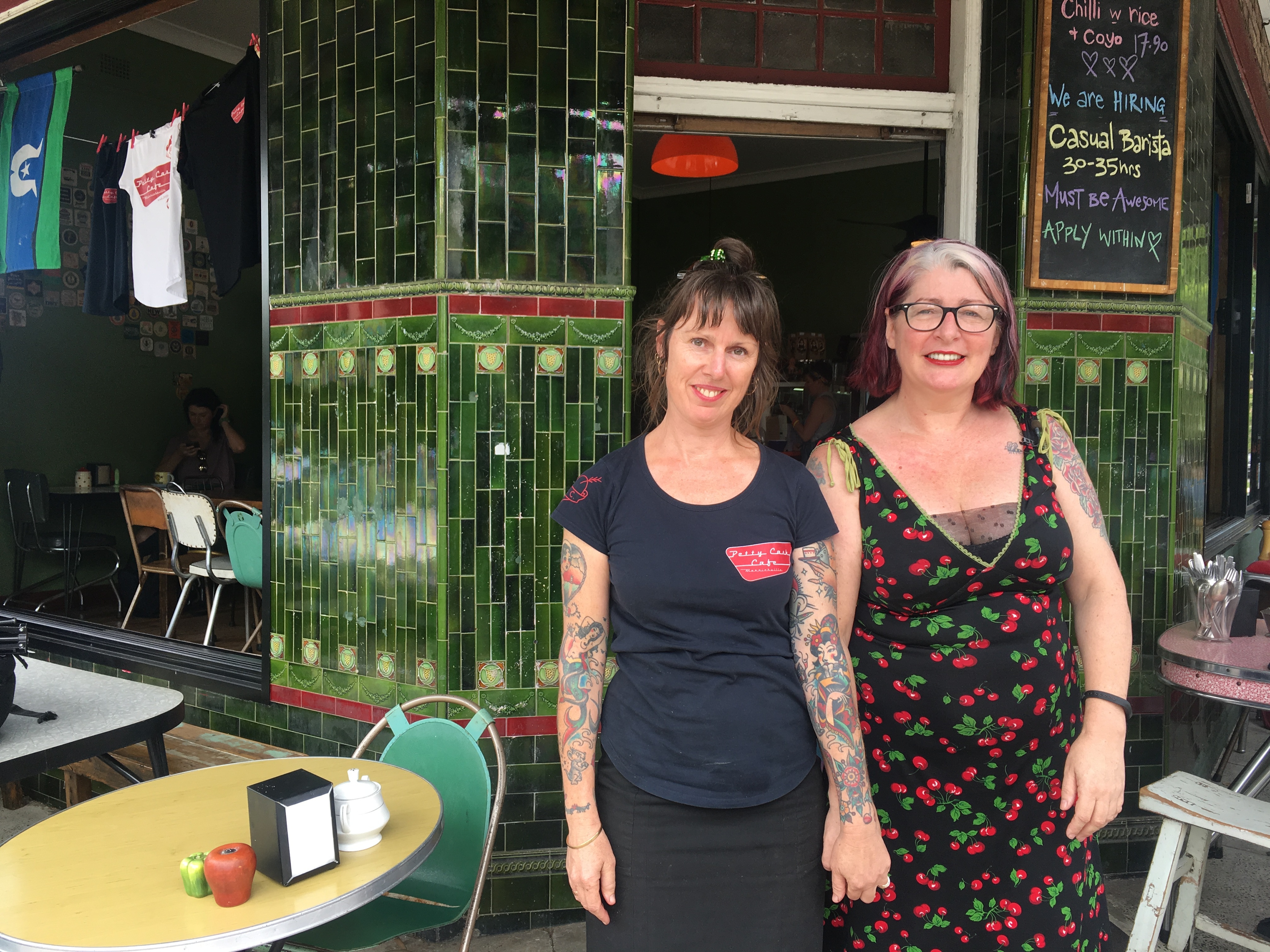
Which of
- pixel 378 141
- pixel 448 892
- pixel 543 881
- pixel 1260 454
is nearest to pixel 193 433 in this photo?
pixel 378 141

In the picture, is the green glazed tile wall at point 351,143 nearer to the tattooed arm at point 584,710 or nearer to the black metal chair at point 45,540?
the tattooed arm at point 584,710

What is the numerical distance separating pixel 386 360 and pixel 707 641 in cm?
182

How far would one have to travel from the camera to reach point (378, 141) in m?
2.89

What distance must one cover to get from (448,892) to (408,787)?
1.17 ft

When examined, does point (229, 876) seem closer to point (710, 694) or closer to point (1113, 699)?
point (710, 694)

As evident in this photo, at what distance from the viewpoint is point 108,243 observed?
15.9 feet

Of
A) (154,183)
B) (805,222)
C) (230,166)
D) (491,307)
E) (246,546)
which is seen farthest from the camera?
(805,222)

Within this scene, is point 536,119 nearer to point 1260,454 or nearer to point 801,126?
point 801,126

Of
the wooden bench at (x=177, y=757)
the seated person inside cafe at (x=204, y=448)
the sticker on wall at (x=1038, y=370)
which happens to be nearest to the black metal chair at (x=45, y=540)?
the seated person inside cafe at (x=204, y=448)

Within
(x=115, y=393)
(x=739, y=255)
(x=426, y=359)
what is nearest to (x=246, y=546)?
(x=426, y=359)

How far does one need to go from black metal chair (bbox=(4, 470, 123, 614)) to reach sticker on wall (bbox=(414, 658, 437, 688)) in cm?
381

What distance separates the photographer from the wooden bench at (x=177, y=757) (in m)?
3.34

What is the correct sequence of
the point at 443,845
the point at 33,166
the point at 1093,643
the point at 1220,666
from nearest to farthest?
1. the point at 1093,643
2. the point at 443,845
3. the point at 1220,666
4. the point at 33,166

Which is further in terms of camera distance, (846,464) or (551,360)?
(551,360)
